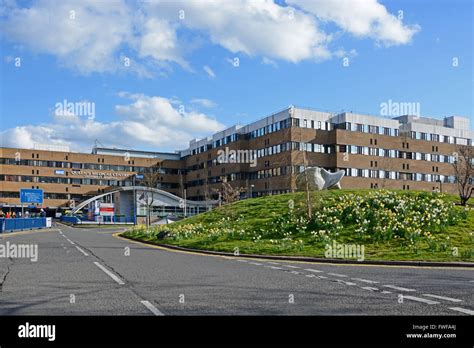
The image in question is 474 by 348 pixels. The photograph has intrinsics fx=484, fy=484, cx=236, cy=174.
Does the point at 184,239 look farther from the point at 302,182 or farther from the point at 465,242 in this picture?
the point at 465,242

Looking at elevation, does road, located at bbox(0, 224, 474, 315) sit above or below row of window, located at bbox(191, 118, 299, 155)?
below

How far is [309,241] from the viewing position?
22500 millimetres

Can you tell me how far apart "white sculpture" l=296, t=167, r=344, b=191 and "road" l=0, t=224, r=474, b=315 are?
13.9 meters

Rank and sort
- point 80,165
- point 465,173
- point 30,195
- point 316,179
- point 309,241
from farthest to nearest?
point 80,165
point 30,195
point 465,173
point 316,179
point 309,241

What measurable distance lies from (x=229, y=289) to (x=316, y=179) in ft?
83.1

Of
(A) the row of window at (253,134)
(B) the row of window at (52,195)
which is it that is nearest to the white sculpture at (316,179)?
(A) the row of window at (253,134)

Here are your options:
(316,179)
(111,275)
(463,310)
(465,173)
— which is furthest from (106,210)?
(463,310)

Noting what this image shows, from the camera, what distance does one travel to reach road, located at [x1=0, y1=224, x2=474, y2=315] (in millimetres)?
8188

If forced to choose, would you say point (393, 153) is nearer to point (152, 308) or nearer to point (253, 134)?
point (253, 134)

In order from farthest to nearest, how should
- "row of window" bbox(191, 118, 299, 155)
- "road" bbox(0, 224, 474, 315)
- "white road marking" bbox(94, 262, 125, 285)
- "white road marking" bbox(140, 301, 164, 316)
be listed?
"row of window" bbox(191, 118, 299, 155), "white road marking" bbox(94, 262, 125, 285), "road" bbox(0, 224, 474, 315), "white road marking" bbox(140, 301, 164, 316)

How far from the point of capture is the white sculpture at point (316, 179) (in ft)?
102

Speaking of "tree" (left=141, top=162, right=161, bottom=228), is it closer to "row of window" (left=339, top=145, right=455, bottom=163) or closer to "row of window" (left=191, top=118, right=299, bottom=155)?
"row of window" (left=191, top=118, right=299, bottom=155)

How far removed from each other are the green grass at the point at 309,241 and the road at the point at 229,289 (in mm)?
2714

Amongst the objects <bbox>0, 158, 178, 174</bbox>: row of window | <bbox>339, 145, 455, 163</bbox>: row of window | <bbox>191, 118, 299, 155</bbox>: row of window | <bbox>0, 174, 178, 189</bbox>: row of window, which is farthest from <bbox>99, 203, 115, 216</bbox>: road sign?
<bbox>339, 145, 455, 163</bbox>: row of window
